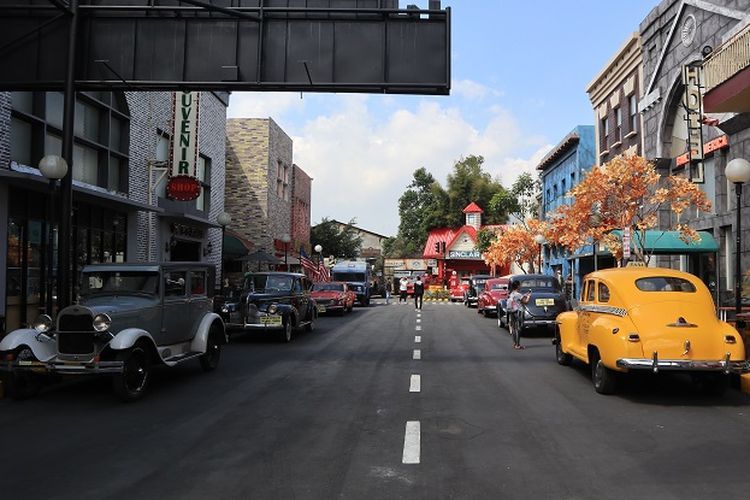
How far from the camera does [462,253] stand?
59375 millimetres

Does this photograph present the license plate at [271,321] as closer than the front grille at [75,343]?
No

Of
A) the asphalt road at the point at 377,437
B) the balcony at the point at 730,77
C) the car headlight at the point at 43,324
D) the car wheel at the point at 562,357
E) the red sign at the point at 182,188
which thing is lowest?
the asphalt road at the point at 377,437

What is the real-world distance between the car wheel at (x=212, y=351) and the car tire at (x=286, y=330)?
161 inches

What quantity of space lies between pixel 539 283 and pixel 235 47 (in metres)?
12.0

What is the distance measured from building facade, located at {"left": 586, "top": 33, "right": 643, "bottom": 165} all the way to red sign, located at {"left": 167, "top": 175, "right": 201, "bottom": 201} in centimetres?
1594

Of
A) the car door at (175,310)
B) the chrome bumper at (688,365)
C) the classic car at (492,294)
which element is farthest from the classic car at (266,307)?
the classic car at (492,294)

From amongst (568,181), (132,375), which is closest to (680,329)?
(132,375)

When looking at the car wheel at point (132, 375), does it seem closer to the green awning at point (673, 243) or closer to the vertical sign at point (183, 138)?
the vertical sign at point (183, 138)

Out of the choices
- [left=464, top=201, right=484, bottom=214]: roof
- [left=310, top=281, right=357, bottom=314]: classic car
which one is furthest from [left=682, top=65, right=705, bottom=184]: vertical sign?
[left=464, top=201, right=484, bottom=214]: roof

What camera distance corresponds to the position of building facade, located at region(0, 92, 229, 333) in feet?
44.3

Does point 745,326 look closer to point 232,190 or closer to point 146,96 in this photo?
point 146,96

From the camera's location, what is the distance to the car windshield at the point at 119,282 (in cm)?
975

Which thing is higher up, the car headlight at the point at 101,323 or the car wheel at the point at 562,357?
the car headlight at the point at 101,323

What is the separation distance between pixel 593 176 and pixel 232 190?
22084 mm
